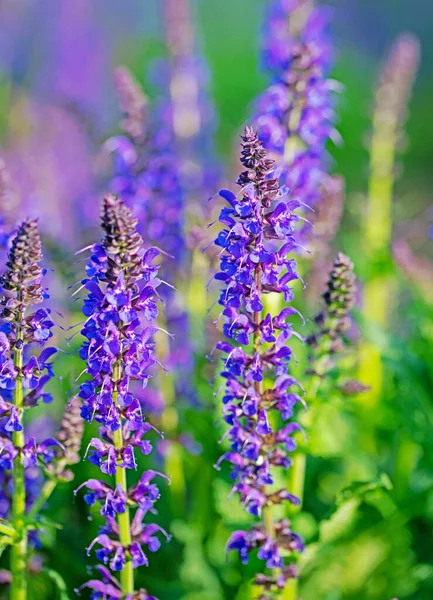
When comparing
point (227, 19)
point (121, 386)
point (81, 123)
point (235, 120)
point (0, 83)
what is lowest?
point (121, 386)

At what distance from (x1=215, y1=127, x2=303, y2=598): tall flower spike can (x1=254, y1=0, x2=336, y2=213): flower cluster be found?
3.29ft

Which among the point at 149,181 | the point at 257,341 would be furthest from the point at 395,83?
the point at 257,341

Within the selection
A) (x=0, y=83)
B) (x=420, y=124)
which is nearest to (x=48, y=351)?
(x=0, y=83)

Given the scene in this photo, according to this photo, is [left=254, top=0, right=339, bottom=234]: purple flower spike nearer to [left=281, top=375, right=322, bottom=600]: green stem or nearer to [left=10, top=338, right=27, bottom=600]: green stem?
[left=281, top=375, right=322, bottom=600]: green stem

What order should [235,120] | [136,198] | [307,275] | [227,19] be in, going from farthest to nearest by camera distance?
[227,19]
[235,120]
[307,275]
[136,198]

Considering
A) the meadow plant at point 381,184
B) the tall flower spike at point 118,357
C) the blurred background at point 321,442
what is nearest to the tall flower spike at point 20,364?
the tall flower spike at point 118,357

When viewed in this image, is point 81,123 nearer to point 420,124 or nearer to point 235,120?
point 235,120

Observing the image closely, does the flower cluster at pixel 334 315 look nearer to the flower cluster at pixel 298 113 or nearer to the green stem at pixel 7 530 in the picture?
the flower cluster at pixel 298 113

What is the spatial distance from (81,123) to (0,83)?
108 inches

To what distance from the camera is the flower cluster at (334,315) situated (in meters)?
2.98

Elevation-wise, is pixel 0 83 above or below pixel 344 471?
above

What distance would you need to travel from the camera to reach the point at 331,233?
4168mm

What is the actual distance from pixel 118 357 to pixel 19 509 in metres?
0.82

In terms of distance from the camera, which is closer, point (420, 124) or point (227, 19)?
point (420, 124)
